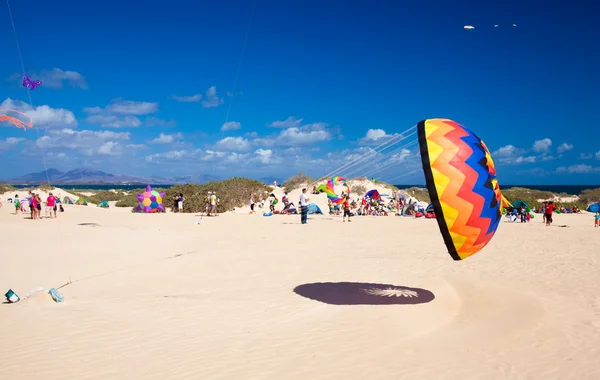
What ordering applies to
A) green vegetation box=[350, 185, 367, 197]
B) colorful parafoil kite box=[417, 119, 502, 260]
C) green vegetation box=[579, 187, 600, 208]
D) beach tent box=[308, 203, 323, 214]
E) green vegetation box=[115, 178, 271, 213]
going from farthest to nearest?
green vegetation box=[579, 187, 600, 208] → green vegetation box=[350, 185, 367, 197] → green vegetation box=[115, 178, 271, 213] → beach tent box=[308, 203, 323, 214] → colorful parafoil kite box=[417, 119, 502, 260]

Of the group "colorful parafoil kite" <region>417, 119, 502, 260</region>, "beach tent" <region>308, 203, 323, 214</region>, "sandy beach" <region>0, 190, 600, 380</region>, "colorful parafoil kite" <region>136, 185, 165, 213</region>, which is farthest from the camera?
"colorful parafoil kite" <region>136, 185, 165, 213</region>

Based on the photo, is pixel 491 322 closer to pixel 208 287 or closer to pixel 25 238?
pixel 208 287

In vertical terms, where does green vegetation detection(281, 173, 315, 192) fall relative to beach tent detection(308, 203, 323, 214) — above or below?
above

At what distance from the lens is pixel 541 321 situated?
761 cm

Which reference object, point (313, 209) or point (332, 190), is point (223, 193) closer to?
point (313, 209)

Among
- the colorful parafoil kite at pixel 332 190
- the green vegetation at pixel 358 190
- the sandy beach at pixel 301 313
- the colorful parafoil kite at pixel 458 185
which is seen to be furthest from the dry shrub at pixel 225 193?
the colorful parafoil kite at pixel 458 185

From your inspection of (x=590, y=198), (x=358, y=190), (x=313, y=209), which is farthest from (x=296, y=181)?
(x=590, y=198)

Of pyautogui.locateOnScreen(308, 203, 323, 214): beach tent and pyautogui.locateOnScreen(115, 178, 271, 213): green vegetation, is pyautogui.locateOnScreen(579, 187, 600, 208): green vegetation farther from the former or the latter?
pyautogui.locateOnScreen(115, 178, 271, 213): green vegetation

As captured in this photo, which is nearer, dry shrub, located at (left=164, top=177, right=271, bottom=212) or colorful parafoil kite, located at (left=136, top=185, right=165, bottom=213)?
colorful parafoil kite, located at (left=136, top=185, right=165, bottom=213)

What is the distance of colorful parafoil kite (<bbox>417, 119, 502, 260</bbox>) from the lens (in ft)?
24.4

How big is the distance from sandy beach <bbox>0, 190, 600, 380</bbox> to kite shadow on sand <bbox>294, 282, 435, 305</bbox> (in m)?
0.05

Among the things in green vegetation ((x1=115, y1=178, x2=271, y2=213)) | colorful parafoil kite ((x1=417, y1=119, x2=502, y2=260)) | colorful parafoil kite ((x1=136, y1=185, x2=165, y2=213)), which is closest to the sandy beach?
colorful parafoil kite ((x1=417, y1=119, x2=502, y2=260))

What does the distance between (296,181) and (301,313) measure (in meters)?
41.5

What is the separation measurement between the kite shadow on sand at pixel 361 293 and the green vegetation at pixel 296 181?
120 feet
